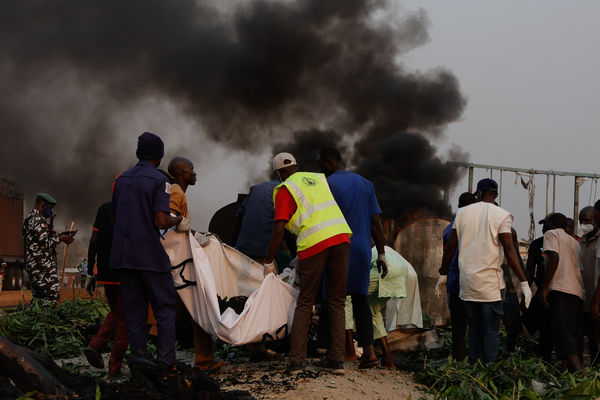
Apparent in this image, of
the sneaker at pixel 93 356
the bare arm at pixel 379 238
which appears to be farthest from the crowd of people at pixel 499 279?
the sneaker at pixel 93 356

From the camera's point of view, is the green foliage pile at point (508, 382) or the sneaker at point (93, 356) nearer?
the green foliage pile at point (508, 382)

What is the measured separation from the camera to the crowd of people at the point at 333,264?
14.2 feet

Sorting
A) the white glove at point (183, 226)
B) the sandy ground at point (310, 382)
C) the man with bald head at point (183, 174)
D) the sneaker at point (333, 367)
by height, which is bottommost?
the sandy ground at point (310, 382)

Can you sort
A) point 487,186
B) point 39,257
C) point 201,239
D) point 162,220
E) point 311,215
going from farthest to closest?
point 39,257 → point 487,186 → point 201,239 → point 311,215 → point 162,220

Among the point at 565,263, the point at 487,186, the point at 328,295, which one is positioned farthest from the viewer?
the point at 565,263

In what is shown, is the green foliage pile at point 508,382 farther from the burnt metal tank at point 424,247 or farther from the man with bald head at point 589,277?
the burnt metal tank at point 424,247

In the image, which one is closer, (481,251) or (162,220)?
(162,220)

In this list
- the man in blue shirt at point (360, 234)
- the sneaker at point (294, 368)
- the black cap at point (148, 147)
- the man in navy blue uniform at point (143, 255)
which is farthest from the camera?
the man in blue shirt at point (360, 234)

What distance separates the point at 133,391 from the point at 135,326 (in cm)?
155

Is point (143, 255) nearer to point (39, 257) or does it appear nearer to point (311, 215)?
point (311, 215)

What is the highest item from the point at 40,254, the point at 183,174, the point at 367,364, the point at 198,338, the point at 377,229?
the point at 183,174

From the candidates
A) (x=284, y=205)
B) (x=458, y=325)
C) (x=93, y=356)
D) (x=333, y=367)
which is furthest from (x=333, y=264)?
(x=93, y=356)

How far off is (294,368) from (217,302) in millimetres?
783

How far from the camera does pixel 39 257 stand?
331 inches
